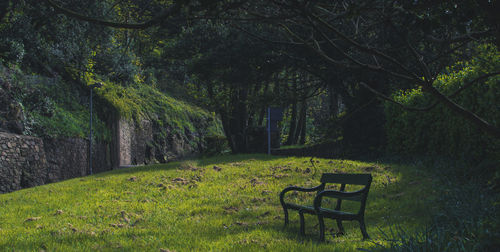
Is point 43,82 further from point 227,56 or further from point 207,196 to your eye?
point 207,196

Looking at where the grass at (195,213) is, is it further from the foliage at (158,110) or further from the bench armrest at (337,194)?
the foliage at (158,110)

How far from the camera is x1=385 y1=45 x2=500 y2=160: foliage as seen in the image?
860 centimetres

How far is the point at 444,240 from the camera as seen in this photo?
466 centimetres

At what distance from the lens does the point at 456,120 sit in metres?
10.4

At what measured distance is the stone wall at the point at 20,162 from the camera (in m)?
15.7

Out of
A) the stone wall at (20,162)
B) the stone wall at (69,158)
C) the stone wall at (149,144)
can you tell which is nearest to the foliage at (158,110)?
the stone wall at (149,144)

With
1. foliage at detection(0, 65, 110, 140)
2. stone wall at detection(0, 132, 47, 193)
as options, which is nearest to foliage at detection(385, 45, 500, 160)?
stone wall at detection(0, 132, 47, 193)

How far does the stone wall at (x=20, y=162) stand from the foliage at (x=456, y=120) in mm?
13818

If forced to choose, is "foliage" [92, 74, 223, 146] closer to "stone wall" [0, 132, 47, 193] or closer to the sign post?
"stone wall" [0, 132, 47, 193]

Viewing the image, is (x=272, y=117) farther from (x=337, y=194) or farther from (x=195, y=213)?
(x=337, y=194)

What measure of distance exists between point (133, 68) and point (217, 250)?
23939 mm

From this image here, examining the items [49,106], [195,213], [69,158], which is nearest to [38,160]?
[69,158]

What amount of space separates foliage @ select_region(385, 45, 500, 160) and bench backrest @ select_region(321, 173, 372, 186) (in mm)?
2329

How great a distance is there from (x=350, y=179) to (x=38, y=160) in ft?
49.4
